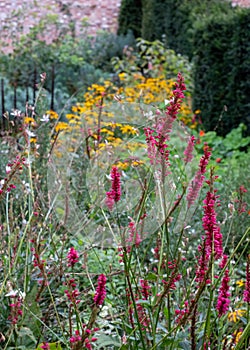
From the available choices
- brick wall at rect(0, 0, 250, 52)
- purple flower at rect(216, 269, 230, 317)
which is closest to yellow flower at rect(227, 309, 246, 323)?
purple flower at rect(216, 269, 230, 317)

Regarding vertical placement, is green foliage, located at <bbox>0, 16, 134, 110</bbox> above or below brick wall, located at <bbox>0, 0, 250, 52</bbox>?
below

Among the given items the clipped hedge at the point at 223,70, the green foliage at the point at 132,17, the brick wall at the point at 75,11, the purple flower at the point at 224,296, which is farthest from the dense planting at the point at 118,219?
the brick wall at the point at 75,11

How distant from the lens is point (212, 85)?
766 cm

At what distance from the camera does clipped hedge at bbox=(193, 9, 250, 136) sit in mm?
7176

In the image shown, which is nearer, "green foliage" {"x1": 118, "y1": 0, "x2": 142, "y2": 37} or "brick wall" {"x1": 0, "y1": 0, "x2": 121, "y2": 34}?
"green foliage" {"x1": 118, "y1": 0, "x2": 142, "y2": 37}

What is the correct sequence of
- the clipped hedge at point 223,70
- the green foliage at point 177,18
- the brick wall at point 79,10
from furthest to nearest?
the brick wall at point 79,10, the green foliage at point 177,18, the clipped hedge at point 223,70

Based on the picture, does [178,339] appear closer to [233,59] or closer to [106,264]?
[106,264]

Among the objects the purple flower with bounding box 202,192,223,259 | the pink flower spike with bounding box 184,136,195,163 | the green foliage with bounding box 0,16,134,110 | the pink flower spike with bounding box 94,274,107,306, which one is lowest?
the green foliage with bounding box 0,16,134,110

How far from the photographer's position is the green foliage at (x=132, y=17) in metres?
13.3

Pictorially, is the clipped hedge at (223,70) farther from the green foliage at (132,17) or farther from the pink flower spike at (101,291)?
the pink flower spike at (101,291)

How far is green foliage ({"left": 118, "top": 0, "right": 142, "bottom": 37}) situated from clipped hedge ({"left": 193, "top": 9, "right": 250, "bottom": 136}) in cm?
543

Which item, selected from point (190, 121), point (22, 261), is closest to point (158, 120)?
point (22, 261)

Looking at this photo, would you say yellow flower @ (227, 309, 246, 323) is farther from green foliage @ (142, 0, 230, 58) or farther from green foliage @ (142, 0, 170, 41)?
green foliage @ (142, 0, 170, 41)

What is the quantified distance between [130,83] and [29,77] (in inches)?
64.9
